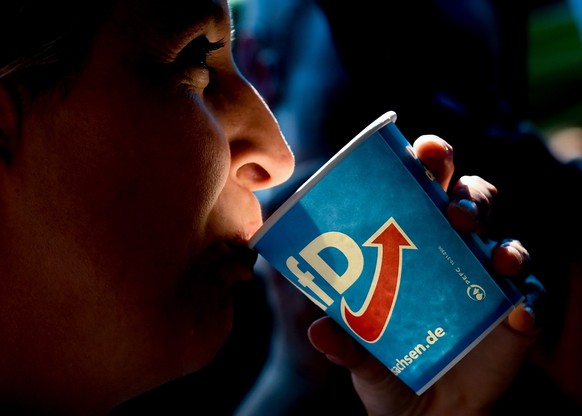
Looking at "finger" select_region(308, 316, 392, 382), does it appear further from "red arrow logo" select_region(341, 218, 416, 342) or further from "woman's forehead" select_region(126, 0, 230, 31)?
"woman's forehead" select_region(126, 0, 230, 31)

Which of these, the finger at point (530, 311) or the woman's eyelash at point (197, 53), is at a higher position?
the woman's eyelash at point (197, 53)

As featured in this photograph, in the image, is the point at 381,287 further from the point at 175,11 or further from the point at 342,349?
the point at 175,11

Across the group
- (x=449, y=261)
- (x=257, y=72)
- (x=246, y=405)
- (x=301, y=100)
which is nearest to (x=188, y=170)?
(x=449, y=261)

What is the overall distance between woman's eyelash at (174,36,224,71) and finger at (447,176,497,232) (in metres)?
0.59

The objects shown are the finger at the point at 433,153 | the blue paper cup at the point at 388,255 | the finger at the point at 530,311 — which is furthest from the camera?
the finger at the point at 530,311

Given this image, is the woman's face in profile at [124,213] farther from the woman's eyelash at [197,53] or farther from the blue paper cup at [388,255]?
the blue paper cup at [388,255]

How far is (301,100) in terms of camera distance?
2777mm

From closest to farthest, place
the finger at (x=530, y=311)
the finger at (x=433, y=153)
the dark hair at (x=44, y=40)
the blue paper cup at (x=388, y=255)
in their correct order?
the dark hair at (x=44, y=40), the blue paper cup at (x=388, y=255), the finger at (x=433, y=153), the finger at (x=530, y=311)

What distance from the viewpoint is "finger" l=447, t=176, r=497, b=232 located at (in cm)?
112

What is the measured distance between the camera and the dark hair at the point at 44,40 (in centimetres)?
96

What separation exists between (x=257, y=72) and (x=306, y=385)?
5.61 ft

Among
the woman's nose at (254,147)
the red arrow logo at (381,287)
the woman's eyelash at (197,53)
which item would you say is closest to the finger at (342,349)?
the red arrow logo at (381,287)

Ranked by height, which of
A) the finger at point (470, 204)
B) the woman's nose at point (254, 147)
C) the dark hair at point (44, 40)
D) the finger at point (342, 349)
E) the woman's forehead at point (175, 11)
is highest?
the dark hair at point (44, 40)

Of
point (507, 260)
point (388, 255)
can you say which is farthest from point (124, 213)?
point (507, 260)
